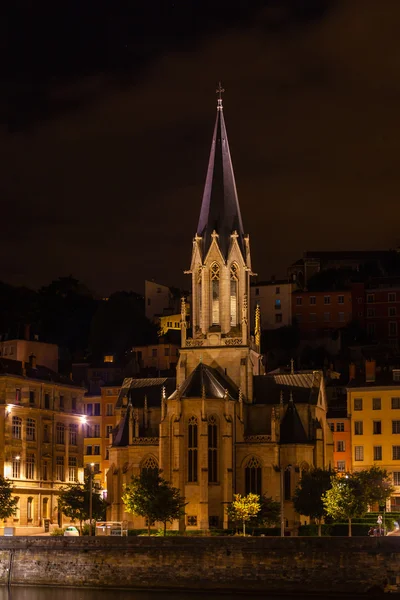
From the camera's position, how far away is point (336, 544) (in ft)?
247

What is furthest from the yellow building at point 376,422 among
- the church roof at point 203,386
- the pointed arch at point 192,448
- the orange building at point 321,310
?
the orange building at point 321,310

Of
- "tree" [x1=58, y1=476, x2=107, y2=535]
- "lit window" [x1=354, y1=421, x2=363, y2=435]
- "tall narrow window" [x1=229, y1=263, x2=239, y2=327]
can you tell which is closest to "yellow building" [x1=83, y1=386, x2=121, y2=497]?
"lit window" [x1=354, y1=421, x2=363, y2=435]

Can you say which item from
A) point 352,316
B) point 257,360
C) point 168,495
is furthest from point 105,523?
point 352,316

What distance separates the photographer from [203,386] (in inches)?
3922

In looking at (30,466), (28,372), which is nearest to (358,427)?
(28,372)

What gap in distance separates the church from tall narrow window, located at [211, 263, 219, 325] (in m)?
0.08

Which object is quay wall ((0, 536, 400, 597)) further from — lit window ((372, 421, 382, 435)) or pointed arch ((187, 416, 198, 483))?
lit window ((372, 421, 382, 435))

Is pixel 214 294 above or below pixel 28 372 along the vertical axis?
above

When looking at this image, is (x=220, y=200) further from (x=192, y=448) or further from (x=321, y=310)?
(x=321, y=310)

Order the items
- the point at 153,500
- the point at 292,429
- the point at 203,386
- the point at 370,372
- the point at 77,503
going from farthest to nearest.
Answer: the point at 370,372 → the point at 292,429 → the point at 203,386 → the point at 77,503 → the point at 153,500

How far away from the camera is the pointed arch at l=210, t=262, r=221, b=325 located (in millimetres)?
107125

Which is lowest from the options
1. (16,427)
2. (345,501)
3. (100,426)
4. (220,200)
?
(345,501)

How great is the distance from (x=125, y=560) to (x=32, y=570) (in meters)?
6.00

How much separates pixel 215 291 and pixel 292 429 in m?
12.9
